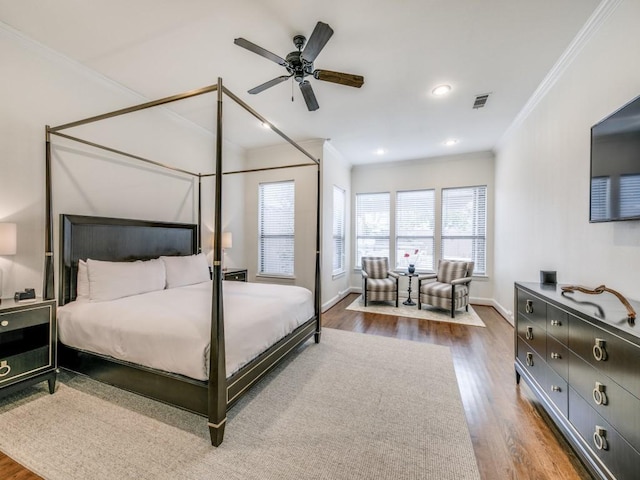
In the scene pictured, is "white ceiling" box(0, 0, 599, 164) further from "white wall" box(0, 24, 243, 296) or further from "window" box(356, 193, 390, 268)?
"window" box(356, 193, 390, 268)

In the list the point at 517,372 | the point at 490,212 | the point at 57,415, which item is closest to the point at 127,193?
the point at 57,415

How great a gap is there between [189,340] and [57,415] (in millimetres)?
1248

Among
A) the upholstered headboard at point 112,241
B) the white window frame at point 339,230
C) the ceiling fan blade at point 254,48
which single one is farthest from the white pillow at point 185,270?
the ceiling fan blade at point 254,48

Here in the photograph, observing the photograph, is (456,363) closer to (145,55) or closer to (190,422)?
(190,422)

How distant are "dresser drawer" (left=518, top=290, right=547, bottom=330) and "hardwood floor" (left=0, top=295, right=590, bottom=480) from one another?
698 mm

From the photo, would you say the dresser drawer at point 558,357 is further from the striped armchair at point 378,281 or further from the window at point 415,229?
the window at point 415,229

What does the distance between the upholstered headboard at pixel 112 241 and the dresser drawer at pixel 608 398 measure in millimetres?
4082

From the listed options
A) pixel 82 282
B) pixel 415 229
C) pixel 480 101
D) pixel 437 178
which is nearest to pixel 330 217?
pixel 415 229

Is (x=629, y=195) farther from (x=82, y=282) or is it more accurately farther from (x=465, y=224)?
(x=82, y=282)

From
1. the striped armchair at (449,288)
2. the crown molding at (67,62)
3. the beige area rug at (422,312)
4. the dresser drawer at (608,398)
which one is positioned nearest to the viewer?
the dresser drawer at (608,398)

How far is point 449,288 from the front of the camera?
187 inches

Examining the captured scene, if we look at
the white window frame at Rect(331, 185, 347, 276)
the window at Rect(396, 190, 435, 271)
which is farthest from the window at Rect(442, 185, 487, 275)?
the white window frame at Rect(331, 185, 347, 276)

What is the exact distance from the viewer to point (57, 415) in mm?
1950

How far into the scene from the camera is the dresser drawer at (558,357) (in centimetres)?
167
